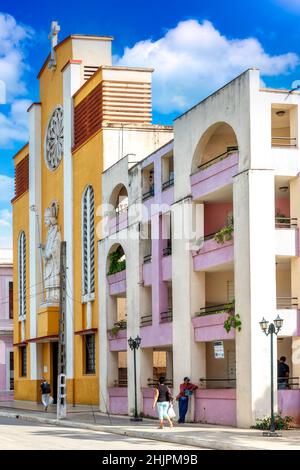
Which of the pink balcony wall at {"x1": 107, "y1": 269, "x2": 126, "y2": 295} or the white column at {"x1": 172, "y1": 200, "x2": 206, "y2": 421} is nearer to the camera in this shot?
the white column at {"x1": 172, "y1": 200, "x2": 206, "y2": 421}

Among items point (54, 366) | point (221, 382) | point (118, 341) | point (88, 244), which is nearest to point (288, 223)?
point (221, 382)

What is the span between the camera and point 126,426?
109ft

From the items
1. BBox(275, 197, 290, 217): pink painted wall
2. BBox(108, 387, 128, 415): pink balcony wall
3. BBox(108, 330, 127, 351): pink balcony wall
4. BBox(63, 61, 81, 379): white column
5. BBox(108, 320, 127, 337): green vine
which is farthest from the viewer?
BBox(63, 61, 81, 379): white column

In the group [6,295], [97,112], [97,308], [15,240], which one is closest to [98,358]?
[97,308]

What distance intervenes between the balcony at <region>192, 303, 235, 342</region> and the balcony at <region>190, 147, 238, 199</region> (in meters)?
3.75

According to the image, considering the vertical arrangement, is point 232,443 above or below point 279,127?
below

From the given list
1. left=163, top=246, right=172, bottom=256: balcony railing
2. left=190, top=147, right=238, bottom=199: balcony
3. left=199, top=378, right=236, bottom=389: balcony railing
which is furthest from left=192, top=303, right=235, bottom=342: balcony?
left=190, top=147, right=238, bottom=199: balcony

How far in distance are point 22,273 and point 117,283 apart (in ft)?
62.2

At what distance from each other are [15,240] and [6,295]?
21.3 feet

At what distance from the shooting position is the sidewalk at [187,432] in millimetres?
24344

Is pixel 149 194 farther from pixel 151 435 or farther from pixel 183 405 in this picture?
pixel 151 435

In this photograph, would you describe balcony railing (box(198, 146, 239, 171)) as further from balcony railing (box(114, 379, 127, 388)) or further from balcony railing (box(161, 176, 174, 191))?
balcony railing (box(114, 379, 127, 388))

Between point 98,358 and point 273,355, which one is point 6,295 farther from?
point 273,355

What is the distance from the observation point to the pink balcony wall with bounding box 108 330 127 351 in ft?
137
